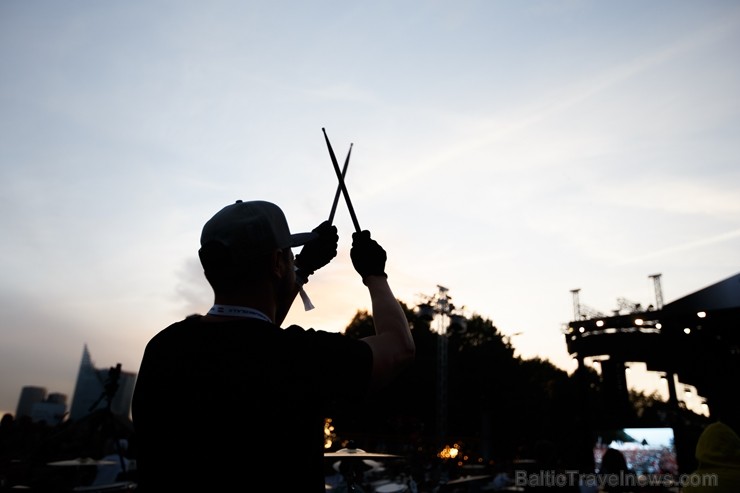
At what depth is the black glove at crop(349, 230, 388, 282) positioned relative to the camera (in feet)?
5.40

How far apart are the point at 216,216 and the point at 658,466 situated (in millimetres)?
17264

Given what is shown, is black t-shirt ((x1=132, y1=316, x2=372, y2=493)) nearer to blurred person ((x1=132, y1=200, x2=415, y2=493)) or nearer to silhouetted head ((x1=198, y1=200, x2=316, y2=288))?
blurred person ((x1=132, y1=200, x2=415, y2=493))

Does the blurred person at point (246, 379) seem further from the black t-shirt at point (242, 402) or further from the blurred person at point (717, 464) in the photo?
the blurred person at point (717, 464)

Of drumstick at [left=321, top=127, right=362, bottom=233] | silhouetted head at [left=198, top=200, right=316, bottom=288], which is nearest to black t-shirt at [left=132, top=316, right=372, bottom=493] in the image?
silhouetted head at [left=198, top=200, right=316, bottom=288]

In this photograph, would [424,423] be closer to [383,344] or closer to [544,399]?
[544,399]

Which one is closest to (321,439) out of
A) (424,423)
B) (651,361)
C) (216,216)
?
(216,216)

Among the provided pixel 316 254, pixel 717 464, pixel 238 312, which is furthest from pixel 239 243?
pixel 717 464

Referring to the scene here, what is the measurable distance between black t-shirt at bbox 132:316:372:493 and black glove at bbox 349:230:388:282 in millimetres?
402

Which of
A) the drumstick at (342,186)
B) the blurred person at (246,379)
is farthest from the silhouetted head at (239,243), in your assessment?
the drumstick at (342,186)

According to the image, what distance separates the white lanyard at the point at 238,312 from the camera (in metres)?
1.31

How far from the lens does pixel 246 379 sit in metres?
1.15

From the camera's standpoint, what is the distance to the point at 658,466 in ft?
47.0

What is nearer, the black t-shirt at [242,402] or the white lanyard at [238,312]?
the black t-shirt at [242,402]

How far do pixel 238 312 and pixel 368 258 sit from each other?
0.52 meters
